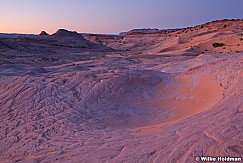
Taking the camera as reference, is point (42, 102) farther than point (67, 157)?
Yes

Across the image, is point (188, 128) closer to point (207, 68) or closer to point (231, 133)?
point (231, 133)

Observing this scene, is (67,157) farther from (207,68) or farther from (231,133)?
(207,68)

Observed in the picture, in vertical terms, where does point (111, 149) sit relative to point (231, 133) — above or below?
below

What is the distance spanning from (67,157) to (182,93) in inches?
140

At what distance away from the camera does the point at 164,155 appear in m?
4.61

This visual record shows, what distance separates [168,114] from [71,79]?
113 inches

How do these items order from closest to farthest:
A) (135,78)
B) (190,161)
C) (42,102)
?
(190,161) < (42,102) < (135,78)

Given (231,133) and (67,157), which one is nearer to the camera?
(231,133)

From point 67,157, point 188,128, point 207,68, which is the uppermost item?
point 207,68

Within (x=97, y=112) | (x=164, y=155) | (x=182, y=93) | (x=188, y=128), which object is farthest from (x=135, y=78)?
(x=164, y=155)

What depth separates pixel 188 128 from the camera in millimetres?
5266

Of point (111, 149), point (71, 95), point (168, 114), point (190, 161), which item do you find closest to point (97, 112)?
point (71, 95)

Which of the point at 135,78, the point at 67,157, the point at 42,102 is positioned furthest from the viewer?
the point at 135,78

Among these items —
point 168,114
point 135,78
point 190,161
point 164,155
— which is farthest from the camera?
point 135,78
